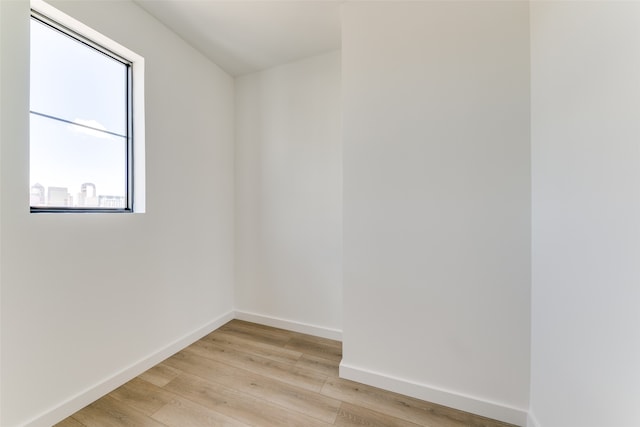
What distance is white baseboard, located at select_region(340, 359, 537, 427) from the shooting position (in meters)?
1.34

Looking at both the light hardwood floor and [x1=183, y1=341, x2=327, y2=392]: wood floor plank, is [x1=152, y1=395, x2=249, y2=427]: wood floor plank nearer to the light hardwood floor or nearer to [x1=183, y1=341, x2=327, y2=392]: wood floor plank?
the light hardwood floor

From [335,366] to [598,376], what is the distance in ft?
4.87

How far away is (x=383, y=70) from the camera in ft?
5.29

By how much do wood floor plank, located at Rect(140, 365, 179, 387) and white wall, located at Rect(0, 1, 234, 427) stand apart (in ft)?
0.29

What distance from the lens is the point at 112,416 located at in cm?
137

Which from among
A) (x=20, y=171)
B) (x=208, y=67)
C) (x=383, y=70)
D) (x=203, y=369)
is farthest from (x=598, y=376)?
(x=208, y=67)

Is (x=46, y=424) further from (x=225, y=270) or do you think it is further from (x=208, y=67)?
(x=208, y=67)

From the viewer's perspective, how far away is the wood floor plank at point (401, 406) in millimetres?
1339

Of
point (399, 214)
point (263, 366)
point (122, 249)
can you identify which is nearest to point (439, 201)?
point (399, 214)

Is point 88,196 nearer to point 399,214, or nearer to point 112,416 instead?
point 112,416

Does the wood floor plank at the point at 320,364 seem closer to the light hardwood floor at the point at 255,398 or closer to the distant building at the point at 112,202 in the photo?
the light hardwood floor at the point at 255,398

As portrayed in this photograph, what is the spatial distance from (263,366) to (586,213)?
212cm

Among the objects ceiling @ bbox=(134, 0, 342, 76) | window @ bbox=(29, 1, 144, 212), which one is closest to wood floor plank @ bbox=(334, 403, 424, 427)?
window @ bbox=(29, 1, 144, 212)

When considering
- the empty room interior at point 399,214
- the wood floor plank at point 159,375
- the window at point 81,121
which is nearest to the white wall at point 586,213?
the empty room interior at point 399,214
